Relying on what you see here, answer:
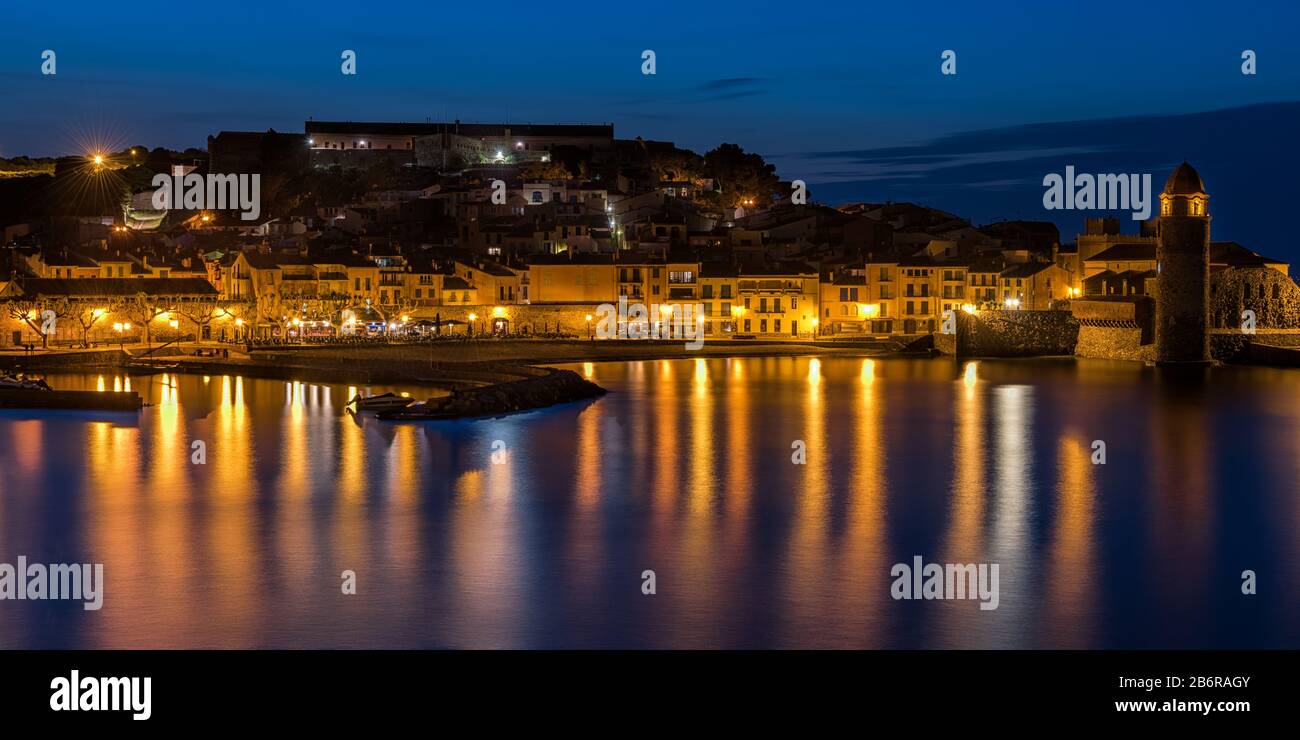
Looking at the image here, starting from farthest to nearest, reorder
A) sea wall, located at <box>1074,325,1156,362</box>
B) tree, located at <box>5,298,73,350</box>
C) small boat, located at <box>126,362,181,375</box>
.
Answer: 1. sea wall, located at <box>1074,325,1156,362</box>
2. tree, located at <box>5,298,73,350</box>
3. small boat, located at <box>126,362,181,375</box>

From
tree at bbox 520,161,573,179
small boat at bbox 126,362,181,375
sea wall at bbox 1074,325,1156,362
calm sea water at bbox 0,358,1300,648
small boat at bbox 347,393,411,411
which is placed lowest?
calm sea water at bbox 0,358,1300,648

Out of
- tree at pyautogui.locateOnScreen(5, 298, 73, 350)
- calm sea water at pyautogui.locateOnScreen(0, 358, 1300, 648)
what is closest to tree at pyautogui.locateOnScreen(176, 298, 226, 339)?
tree at pyautogui.locateOnScreen(5, 298, 73, 350)

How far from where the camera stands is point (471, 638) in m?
8.47

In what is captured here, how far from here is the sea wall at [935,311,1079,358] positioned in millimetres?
31609

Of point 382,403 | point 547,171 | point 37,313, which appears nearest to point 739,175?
point 547,171

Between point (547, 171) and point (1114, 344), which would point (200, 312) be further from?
point (1114, 344)

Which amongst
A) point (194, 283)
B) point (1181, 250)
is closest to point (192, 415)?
point (194, 283)

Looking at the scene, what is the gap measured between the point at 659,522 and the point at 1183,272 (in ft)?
60.2

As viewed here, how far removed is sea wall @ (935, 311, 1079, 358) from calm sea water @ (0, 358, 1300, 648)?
9.55 m

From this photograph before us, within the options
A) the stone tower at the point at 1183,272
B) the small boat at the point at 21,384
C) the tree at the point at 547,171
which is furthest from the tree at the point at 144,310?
the stone tower at the point at 1183,272

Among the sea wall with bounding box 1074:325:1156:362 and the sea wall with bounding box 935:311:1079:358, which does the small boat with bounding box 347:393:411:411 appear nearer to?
the sea wall with bounding box 935:311:1079:358

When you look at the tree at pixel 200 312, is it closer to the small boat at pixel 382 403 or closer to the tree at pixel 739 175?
the small boat at pixel 382 403

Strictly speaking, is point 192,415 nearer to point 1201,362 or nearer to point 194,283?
point 194,283

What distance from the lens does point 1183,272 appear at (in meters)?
27.2
